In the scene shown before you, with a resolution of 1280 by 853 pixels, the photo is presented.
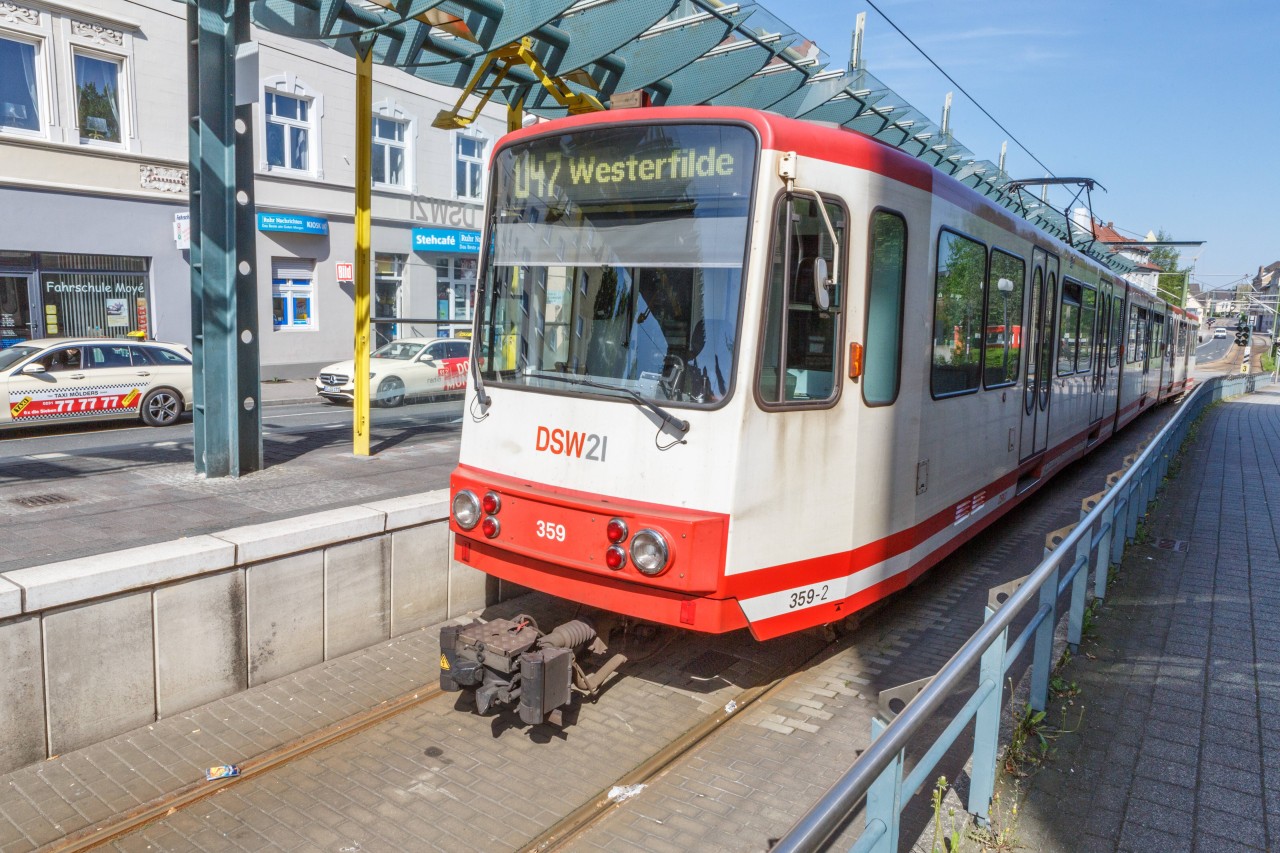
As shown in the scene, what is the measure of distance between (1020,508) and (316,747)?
900cm

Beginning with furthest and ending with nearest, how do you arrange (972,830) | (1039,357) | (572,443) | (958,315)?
1. (1039,357)
2. (958,315)
3. (572,443)
4. (972,830)

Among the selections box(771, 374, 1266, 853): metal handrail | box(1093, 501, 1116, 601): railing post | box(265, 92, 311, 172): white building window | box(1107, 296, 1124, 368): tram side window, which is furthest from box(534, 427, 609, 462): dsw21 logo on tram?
box(265, 92, 311, 172): white building window

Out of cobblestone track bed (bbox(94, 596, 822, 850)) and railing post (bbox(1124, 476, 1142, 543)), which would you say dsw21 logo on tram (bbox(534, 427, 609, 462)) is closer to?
cobblestone track bed (bbox(94, 596, 822, 850))

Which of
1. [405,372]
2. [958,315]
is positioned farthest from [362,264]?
[405,372]

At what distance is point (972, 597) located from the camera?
7.44 metres

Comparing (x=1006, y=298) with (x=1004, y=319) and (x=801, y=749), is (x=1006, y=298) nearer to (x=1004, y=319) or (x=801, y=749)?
(x=1004, y=319)

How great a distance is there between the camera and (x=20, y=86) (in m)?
18.5

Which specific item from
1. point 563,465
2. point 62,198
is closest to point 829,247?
point 563,465

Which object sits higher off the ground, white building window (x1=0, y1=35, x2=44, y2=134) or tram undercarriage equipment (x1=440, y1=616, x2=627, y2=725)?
white building window (x1=0, y1=35, x2=44, y2=134)

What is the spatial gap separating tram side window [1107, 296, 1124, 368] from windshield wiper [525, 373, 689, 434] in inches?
453

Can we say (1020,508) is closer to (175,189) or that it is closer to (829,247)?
(829,247)

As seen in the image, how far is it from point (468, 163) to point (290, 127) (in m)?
6.07

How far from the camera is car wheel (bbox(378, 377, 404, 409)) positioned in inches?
568

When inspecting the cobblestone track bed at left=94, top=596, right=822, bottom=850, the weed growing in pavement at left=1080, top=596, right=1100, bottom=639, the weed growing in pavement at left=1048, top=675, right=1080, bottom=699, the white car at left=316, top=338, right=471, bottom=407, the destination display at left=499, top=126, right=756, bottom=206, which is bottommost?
the cobblestone track bed at left=94, top=596, right=822, bottom=850
